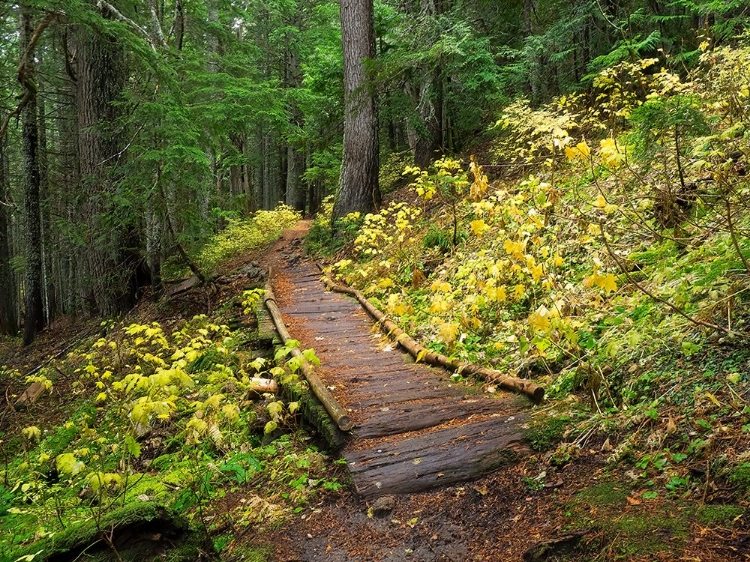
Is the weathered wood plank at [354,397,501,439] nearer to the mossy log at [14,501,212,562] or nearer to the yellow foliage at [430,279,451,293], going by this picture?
the yellow foliage at [430,279,451,293]

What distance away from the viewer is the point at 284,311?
8.85 meters

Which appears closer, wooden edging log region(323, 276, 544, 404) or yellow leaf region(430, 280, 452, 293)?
wooden edging log region(323, 276, 544, 404)

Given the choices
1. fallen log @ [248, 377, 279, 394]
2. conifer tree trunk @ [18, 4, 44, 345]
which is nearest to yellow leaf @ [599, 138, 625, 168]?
fallen log @ [248, 377, 279, 394]

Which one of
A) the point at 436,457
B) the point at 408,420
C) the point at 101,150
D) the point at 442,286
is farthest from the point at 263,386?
the point at 101,150

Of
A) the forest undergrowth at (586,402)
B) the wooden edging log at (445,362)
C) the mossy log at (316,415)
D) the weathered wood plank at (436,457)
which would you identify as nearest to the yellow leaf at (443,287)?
the forest undergrowth at (586,402)

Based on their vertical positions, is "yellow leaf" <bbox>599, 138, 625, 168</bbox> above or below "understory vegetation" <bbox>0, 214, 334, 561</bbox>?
above

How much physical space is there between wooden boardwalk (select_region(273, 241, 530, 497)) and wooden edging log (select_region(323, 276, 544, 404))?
106mm

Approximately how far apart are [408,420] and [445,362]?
1360 millimetres

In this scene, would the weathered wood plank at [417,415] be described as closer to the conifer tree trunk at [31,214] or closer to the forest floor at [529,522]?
the forest floor at [529,522]

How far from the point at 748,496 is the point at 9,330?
2376 cm

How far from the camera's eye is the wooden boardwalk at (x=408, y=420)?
3.76 m

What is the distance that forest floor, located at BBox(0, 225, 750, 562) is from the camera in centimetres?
241

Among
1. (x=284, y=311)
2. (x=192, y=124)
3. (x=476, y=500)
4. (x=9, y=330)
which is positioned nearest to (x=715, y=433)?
(x=476, y=500)

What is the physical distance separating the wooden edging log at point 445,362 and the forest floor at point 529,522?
335 millimetres
